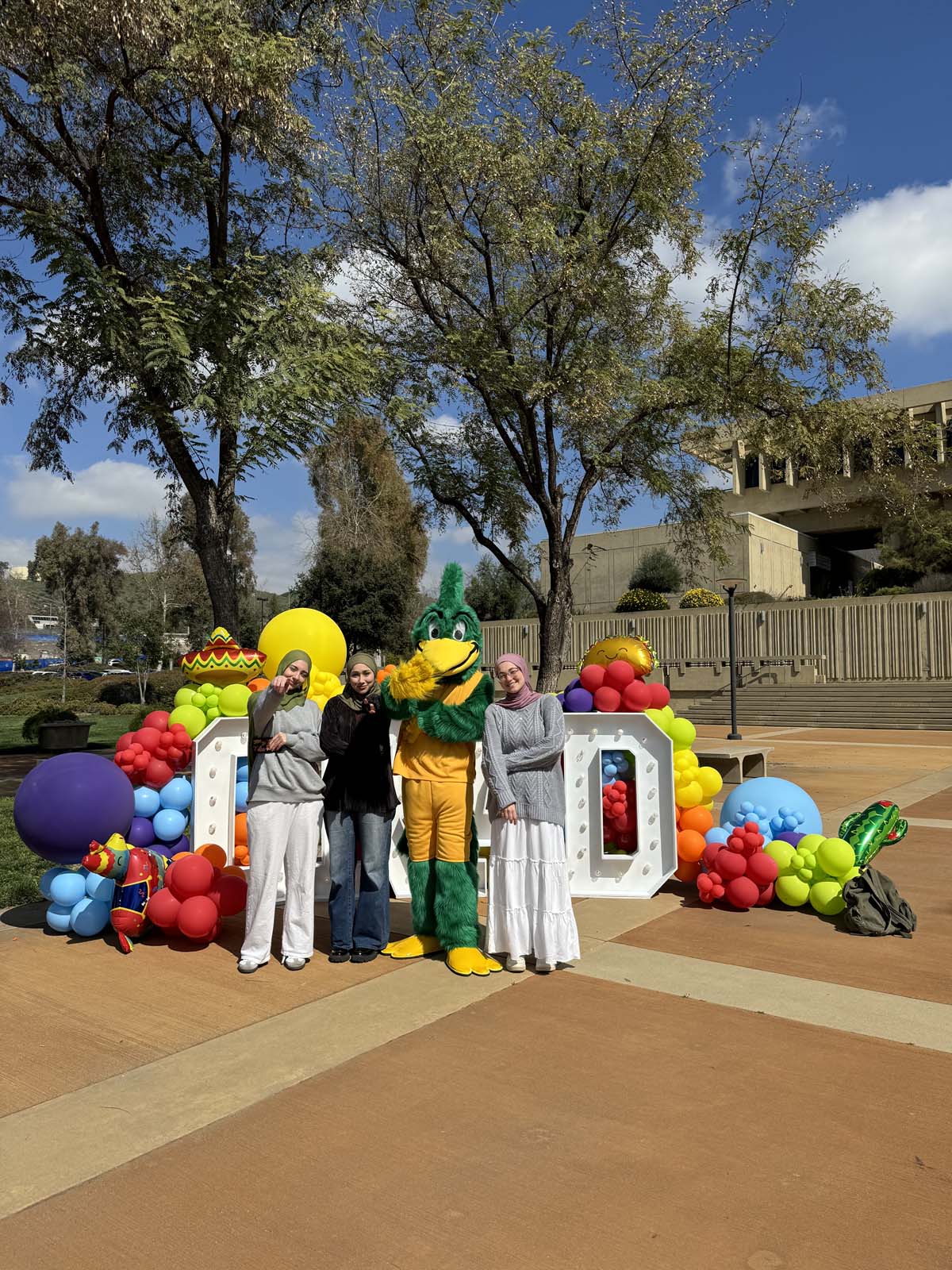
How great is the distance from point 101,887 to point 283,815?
4.63ft

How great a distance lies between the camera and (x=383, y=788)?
216 inches

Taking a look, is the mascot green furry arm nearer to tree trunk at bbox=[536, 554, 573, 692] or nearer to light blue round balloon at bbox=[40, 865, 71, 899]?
light blue round balloon at bbox=[40, 865, 71, 899]

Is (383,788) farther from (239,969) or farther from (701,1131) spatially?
(701,1131)

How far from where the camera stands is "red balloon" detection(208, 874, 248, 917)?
5.75 meters

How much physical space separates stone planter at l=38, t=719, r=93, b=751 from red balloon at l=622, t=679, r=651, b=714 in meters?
15.3

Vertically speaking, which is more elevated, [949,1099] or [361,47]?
[361,47]

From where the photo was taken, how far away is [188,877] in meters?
5.55

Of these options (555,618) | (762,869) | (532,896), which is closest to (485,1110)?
(532,896)

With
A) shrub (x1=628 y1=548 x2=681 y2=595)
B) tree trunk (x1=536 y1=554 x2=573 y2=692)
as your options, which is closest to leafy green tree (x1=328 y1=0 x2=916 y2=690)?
tree trunk (x1=536 y1=554 x2=573 y2=692)

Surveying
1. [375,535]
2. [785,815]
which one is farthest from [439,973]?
[375,535]

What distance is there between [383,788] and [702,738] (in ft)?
51.3

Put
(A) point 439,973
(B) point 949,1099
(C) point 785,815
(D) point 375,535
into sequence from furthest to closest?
(D) point 375,535
(C) point 785,815
(A) point 439,973
(B) point 949,1099

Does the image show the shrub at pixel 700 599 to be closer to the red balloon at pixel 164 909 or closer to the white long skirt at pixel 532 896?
the white long skirt at pixel 532 896

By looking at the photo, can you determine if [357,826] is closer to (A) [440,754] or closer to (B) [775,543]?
(A) [440,754]
